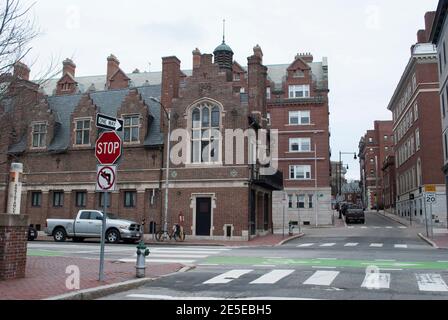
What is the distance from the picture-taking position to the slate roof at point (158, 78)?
56344 mm

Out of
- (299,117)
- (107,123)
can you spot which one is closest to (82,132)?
(107,123)

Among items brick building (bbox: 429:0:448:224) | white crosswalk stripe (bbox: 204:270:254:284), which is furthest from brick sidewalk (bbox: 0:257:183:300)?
brick building (bbox: 429:0:448:224)

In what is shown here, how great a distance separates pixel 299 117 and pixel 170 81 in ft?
79.9

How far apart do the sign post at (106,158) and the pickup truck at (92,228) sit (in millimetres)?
16324

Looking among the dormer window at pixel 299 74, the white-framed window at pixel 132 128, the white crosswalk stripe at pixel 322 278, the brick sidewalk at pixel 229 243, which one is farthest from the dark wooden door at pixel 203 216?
the dormer window at pixel 299 74

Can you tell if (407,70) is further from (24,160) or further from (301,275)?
(301,275)

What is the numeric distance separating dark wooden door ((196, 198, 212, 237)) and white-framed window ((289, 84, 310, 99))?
2758 cm

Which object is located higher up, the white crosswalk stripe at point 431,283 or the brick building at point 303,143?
the brick building at point 303,143

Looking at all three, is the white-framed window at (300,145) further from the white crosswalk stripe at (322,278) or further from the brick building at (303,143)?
the white crosswalk stripe at (322,278)

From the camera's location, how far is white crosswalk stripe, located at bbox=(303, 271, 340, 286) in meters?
10.4

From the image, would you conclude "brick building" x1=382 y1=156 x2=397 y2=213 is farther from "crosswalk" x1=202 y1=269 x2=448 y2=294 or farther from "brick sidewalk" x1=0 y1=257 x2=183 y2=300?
"brick sidewalk" x1=0 y1=257 x2=183 y2=300

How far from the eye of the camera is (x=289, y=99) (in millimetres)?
54188

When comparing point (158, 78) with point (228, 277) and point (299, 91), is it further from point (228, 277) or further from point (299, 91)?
point (228, 277)
